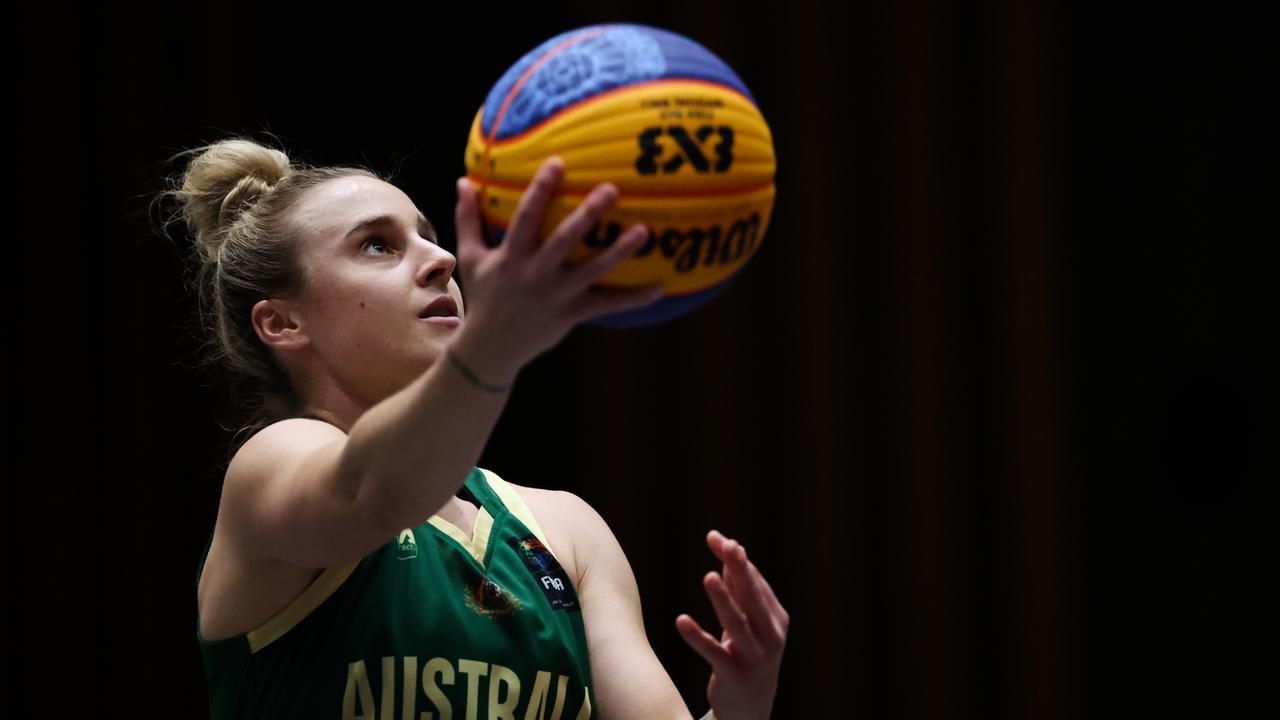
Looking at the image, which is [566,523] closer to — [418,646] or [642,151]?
[418,646]

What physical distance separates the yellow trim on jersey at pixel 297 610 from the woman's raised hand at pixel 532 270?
1.79ft

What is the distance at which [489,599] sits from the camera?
154 cm

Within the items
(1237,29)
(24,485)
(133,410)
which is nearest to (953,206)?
(1237,29)

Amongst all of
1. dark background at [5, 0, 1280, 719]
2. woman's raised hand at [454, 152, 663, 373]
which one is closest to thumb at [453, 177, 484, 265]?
woman's raised hand at [454, 152, 663, 373]

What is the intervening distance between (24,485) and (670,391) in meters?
1.29

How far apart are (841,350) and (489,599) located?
1.35 meters

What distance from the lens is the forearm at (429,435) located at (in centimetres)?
103

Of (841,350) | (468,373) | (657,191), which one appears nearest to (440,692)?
(468,373)

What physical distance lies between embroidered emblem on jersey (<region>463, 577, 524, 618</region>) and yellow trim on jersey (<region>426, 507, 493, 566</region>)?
36mm

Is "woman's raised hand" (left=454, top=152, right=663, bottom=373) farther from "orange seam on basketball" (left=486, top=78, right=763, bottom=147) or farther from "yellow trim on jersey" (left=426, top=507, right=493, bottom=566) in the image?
"yellow trim on jersey" (left=426, top=507, right=493, bottom=566)

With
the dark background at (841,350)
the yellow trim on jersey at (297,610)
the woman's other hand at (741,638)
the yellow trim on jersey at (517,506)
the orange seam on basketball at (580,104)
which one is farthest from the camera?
the dark background at (841,350)

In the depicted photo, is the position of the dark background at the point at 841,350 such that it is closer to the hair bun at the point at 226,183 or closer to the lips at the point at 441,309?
the hair bun at the point at 226,183

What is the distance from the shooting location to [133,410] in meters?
2.60

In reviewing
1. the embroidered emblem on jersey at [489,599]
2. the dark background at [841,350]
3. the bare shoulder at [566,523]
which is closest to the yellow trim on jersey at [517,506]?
the bare shoulder at [566,523]
